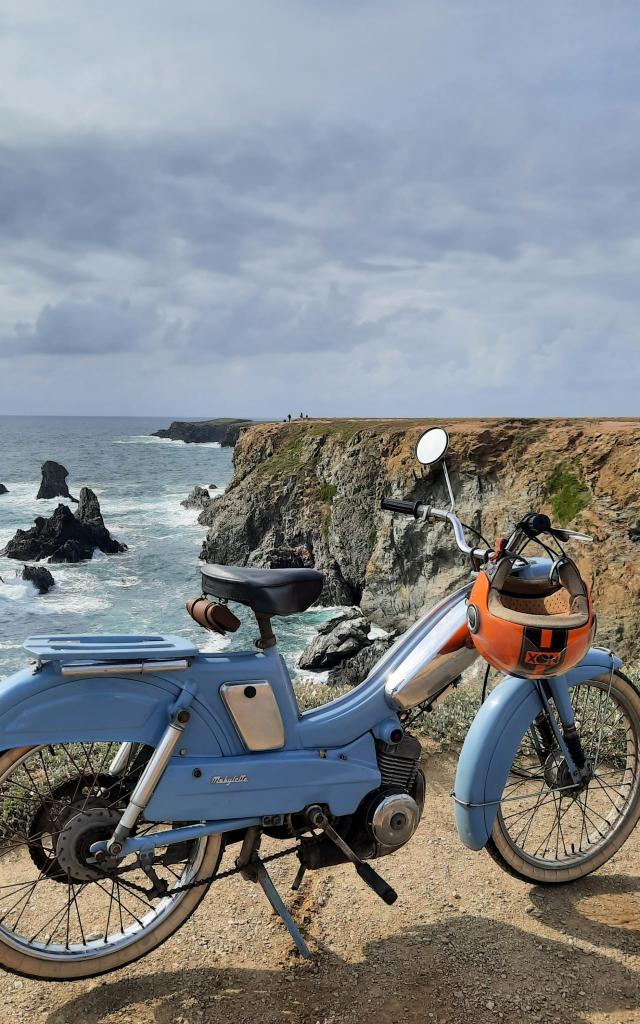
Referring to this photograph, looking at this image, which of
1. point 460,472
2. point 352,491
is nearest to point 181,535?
point 352,491

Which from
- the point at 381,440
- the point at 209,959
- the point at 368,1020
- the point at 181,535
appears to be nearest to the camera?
the point at 368,1020

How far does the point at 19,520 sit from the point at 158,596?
2934 cm

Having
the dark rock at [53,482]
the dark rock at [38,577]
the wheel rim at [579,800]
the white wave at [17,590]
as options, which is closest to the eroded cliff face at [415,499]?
the dark rock at [38,577]

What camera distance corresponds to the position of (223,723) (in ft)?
9.61

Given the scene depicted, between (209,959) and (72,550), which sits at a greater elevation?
(209,959)

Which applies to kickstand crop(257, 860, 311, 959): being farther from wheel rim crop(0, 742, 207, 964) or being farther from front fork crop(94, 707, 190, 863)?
front fork crop(94, 707, 190, 863)

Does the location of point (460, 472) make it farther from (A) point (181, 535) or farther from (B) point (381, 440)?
(A) point (181, 535)

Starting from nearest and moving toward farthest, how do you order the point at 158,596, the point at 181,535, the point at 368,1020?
→ the point at 368,1020 < the point at 158,596 < the point at 181,535

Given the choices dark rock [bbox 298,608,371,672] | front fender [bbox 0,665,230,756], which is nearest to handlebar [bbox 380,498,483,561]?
front fender [bbox 0,665,230,756]

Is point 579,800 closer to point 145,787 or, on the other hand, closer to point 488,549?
point 488,549

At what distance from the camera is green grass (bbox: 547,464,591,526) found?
24884mm

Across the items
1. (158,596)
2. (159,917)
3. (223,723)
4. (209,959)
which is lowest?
(158,596)

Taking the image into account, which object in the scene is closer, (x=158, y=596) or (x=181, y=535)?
(x=158, y=596)

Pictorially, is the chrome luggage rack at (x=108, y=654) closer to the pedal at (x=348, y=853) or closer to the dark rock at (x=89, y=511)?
the pedal at (x=348, y=853)
